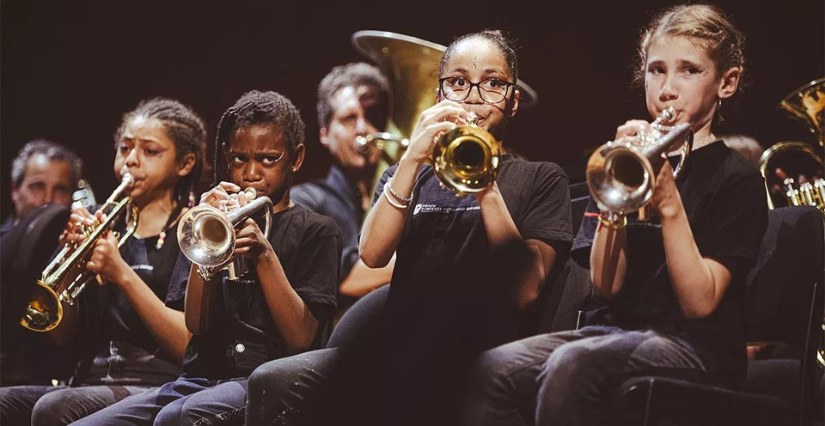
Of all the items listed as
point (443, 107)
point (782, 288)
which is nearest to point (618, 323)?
point (782, 288)

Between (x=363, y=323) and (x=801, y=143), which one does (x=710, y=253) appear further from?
(x=801, y=143)

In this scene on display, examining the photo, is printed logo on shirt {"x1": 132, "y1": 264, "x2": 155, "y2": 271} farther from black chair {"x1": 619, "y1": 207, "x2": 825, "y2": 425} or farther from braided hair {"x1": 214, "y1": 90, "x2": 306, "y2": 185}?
black chair {"x1": 619, "y1": 207, "x2": 825, "y2": 425}

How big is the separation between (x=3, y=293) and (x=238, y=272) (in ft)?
1.93

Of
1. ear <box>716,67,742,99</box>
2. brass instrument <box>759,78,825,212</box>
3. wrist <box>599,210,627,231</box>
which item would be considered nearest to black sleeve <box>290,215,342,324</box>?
wrist <box>599,210,627,231</box>

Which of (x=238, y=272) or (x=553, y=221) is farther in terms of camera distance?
(x=238, y=272)

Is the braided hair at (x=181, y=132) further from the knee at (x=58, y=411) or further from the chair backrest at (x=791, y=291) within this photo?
the chair backrest at (x=791, y=291)

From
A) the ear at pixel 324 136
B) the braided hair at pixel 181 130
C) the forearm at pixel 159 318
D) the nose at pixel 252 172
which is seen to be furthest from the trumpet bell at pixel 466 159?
the ear at pixel 324 136

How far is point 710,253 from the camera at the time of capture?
1.97 meters

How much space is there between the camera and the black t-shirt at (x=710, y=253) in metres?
1.95

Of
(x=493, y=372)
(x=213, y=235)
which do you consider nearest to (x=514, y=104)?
(x=493, y=372)

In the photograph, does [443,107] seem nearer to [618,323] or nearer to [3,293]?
[618,323]

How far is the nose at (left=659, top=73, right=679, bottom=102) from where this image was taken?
2.10 metres

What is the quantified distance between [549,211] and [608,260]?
24 centimetres

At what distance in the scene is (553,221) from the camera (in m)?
2.18
